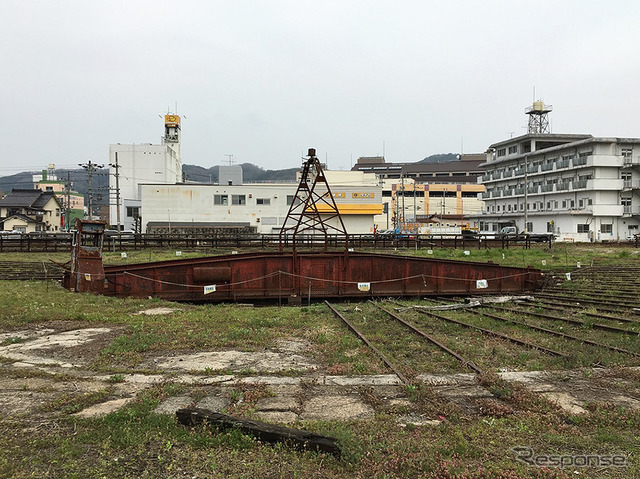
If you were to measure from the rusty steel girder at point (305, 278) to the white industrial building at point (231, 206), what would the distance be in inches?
1428

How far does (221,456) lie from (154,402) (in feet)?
6.06

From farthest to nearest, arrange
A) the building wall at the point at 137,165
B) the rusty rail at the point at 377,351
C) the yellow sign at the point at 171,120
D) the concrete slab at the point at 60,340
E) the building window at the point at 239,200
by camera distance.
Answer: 1. the yellow sign at the point at 171,120
2. the building wall at the point at 137,165
3. the building window at the point at 239,200
4. the concrete slab at the point at 60,340
5. the rusty rail at the point at 377,351

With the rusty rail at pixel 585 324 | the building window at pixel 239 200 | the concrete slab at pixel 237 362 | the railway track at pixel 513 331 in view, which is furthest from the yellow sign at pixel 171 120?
the concrete slab at pixel 237 362

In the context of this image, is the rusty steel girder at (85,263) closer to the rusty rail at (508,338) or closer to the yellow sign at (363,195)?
the rusty rail at (508,338)

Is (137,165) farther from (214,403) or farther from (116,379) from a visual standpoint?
(214,403)

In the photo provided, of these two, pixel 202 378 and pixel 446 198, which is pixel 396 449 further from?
pixel 446 198

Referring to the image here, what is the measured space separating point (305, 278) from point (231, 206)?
40.2m

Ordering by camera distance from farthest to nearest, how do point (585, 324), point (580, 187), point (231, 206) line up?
point (580, 187), point (231, 206), point (585, 324)

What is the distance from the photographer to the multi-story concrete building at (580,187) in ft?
187

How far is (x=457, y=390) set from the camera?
6.54 meters

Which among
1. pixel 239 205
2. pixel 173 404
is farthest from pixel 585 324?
pixel 239 205

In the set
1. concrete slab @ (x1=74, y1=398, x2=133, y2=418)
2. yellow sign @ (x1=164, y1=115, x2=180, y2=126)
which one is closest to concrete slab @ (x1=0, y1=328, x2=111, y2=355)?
concrete slab @ (x1=74, y1=398, x2=133, y2=418)

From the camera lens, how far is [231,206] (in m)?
55.1

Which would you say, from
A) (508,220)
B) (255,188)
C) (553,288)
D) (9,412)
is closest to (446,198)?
(508,220)
